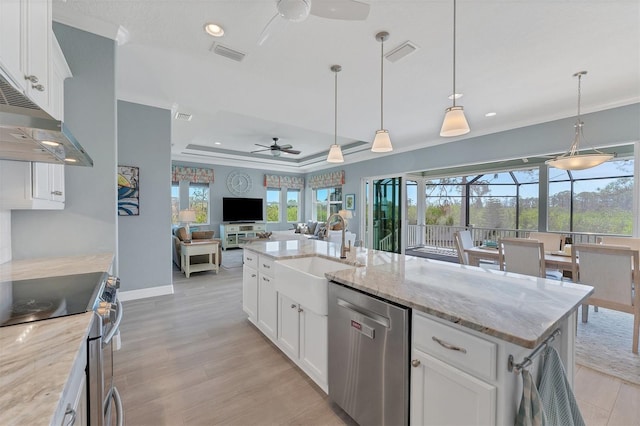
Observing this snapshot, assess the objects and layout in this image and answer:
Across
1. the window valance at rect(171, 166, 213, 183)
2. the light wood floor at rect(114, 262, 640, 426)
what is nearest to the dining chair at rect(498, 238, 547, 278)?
the light wood floor at rect(114, 262, 640, 426)

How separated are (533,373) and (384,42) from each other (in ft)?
8.27

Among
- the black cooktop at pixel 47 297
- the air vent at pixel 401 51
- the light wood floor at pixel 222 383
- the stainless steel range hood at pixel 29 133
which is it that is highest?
the air vent at pixel 401 51

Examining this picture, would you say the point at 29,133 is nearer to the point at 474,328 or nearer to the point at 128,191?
the point at 474,328

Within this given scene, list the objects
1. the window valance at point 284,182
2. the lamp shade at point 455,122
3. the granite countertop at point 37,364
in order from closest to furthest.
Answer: the granite countertop at point 37,364 < the lamp shade at point 455,122 < the window valance at point 284,182

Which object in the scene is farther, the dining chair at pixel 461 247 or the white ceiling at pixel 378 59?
the dining chair at pixel 461 247

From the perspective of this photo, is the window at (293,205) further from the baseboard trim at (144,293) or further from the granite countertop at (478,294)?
the granite countertop at (478,294)

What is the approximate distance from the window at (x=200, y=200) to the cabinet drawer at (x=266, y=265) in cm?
625

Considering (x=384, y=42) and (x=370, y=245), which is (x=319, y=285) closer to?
(x=384, y=42)

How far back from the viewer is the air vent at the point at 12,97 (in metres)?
1.06

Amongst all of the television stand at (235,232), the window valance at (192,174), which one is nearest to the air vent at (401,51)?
the window valance at (192,174)

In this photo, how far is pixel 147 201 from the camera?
149 inches

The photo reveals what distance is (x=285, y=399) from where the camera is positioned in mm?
1847

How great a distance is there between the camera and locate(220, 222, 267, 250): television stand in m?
8.23

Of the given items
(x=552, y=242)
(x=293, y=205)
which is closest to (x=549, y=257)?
(x=552, y=242)
